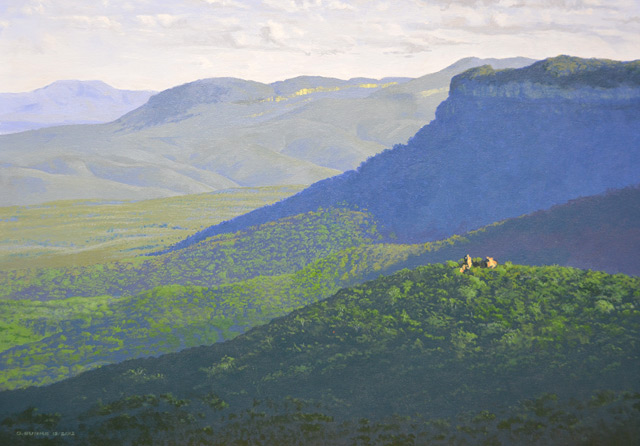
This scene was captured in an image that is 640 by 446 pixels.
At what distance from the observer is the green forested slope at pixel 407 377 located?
39.5 ft

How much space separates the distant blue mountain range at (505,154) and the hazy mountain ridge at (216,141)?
48.5 meters

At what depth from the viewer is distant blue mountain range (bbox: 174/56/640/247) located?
103 ft

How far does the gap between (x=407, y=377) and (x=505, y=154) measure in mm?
22606

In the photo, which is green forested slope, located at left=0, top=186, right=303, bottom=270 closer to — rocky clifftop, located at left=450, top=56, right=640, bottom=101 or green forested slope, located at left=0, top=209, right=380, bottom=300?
green forested slope, located at left=0, top=209, right=380, bottom=300

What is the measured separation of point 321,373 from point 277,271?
1528cm

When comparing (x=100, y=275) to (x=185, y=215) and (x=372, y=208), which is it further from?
(x=185, y=215)

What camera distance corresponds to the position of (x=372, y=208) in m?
34.0

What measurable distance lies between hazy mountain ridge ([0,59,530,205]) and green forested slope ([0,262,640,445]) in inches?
2375

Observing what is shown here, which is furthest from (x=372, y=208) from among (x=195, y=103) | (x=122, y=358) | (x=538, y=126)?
(x=195, y=103)

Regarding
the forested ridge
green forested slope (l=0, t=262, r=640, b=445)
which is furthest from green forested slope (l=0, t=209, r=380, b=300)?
green forested slope (l=0, t=262, r=640, b=445)
